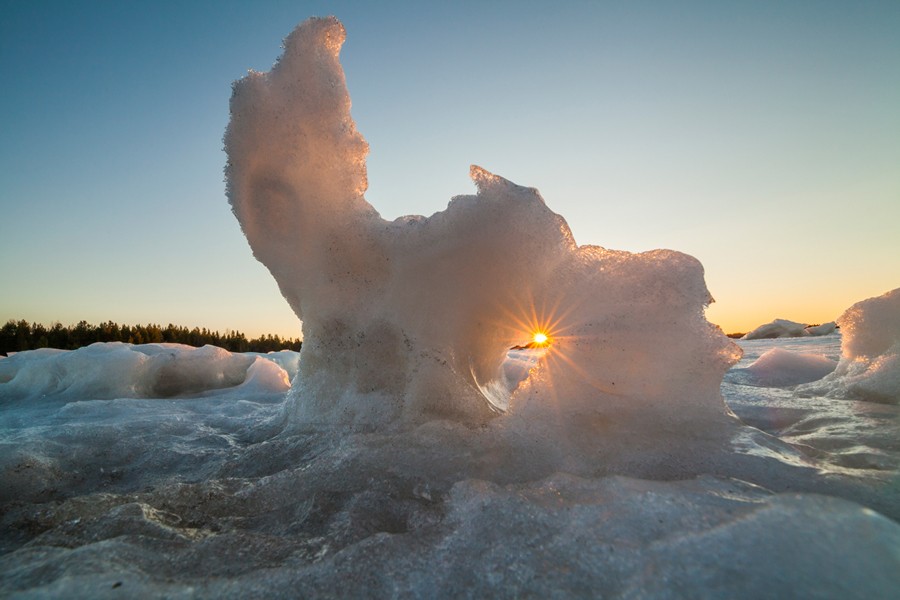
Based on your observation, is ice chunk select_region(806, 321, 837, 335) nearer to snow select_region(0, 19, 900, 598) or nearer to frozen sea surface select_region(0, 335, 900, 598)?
snow select_region(0, 19, 900, 598)

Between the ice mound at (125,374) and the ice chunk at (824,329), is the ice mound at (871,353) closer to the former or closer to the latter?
the ice mound at (125,374)

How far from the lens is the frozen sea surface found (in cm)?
103

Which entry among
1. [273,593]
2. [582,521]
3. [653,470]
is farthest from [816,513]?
[273,593]

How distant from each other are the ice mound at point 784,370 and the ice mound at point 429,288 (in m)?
2.32

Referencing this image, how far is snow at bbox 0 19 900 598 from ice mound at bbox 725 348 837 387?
442 mm

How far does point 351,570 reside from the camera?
1153 mm

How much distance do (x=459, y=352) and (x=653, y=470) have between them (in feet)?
3.89

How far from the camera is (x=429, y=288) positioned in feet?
8.47

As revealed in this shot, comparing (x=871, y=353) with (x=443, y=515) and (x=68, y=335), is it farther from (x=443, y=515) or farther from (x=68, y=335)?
(x=68, y=335)

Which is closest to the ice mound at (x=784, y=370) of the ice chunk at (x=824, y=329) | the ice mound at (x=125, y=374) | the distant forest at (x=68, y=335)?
the ice mound at (x=125, y=374)

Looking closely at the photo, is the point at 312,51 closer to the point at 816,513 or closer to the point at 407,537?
the point at 407,537

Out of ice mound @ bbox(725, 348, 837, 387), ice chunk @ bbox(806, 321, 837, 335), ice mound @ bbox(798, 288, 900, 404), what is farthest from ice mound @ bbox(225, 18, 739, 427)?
ice chunk @ bbox(806, 321, 837, 335)

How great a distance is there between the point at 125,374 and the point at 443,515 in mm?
4449

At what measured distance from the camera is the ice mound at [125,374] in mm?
4543
